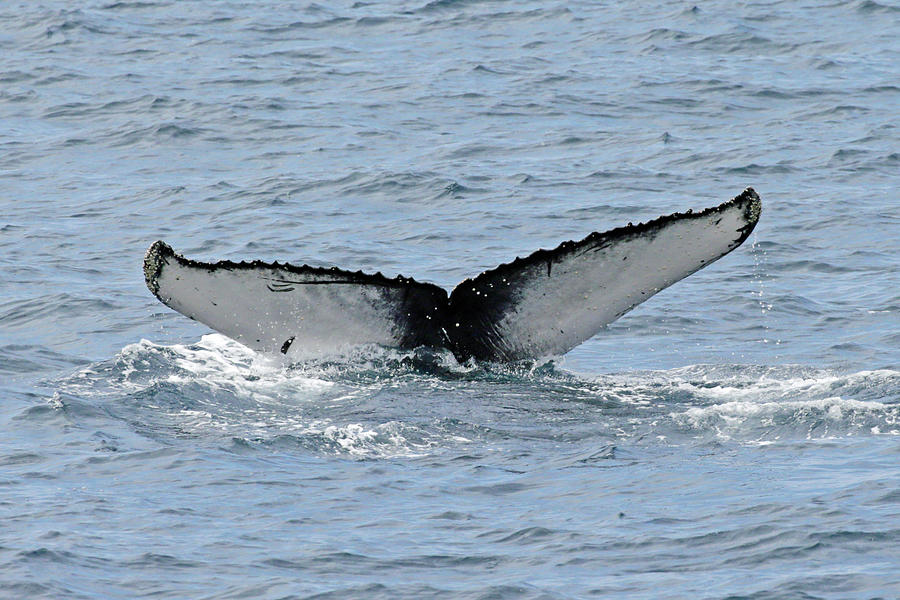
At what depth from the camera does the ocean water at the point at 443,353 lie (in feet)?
25.5

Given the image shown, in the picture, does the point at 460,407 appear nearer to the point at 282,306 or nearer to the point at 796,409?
the point at 282,306

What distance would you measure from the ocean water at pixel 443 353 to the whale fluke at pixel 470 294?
0.28m

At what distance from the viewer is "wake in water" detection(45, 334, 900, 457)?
9.21m

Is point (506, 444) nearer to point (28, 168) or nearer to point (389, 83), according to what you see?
point (28, 168)

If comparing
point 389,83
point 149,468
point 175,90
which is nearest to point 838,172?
point 389,83

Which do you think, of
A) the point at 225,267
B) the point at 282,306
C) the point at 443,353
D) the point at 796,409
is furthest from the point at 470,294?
the point at 796,409

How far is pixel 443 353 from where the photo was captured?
9.48 m

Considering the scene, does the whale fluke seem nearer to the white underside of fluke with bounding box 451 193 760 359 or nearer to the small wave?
the white underside of fluke with bounding box 451 193 760 359

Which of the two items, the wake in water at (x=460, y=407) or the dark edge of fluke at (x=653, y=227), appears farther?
the wake in water at (x=460, y=407)

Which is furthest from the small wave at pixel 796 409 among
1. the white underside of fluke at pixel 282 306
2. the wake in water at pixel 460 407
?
the white underside of fluke at pixel 282 306

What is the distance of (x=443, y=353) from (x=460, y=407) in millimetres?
318

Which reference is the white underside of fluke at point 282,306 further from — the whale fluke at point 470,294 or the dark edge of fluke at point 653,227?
the dark edge of fluke at point 653,227

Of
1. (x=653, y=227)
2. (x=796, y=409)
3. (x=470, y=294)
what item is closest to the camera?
(x=653, y=227)

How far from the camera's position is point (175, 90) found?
23.8 meters
